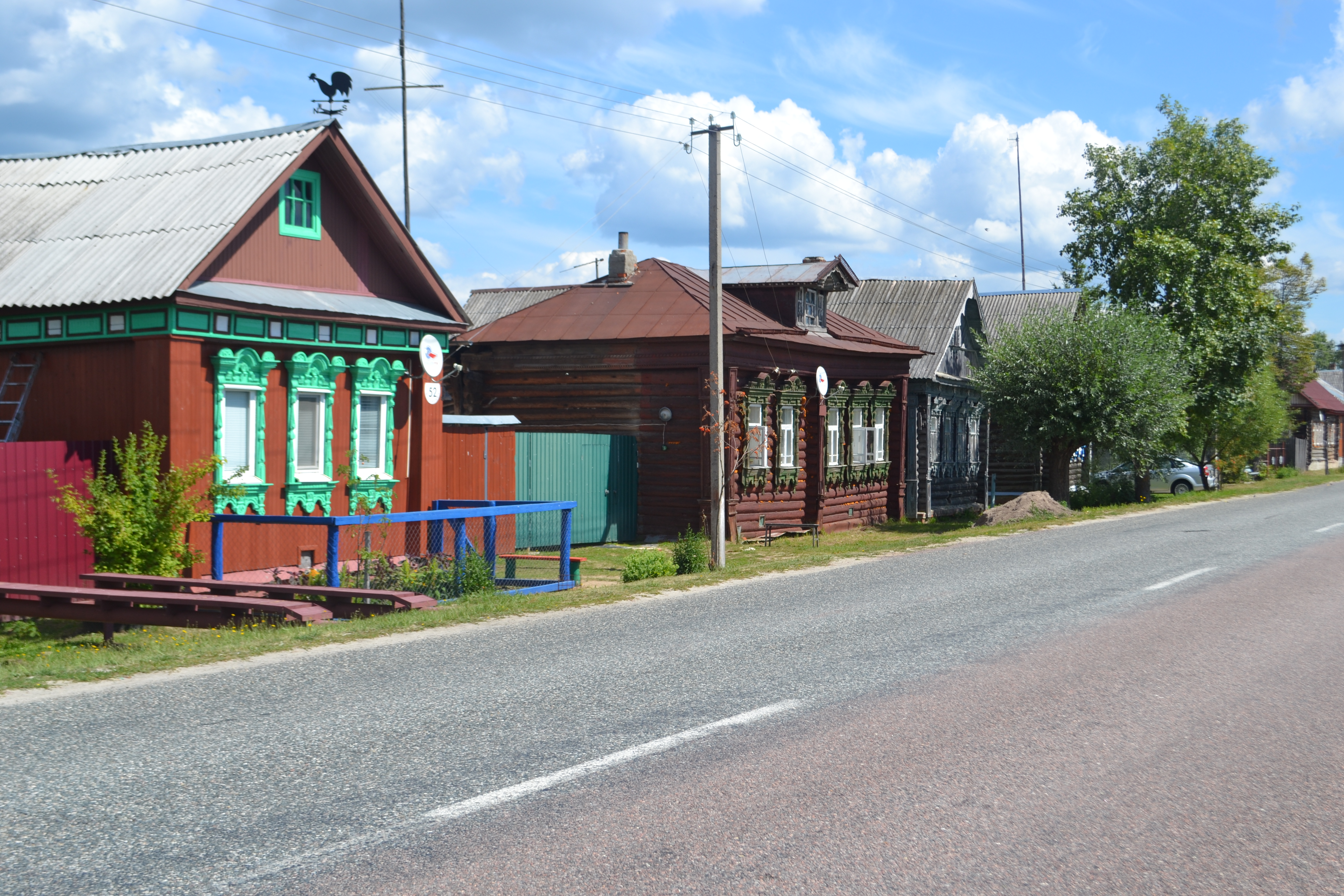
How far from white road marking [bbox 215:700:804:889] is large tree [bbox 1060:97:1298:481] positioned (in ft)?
109

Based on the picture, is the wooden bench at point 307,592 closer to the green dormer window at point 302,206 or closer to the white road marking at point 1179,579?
the green dormer window at point 302,206

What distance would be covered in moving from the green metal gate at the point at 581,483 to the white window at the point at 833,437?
5.87m

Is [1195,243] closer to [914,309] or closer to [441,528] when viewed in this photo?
[914,309]

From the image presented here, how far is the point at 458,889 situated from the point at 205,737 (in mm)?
2908

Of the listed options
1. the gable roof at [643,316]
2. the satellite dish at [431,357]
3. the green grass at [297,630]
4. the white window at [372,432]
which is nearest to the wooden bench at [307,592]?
the green grass at [297,630]

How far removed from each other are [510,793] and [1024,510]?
80.1ft

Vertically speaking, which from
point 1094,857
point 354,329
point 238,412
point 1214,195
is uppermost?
point 1214,195

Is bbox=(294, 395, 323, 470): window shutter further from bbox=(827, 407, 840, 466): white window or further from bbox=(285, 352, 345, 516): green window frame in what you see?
bbox=(827, 407, 840, 466): white window

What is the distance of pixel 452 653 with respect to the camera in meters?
9.39

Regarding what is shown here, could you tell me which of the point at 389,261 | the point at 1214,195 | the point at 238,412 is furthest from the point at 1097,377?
the point at 238,412

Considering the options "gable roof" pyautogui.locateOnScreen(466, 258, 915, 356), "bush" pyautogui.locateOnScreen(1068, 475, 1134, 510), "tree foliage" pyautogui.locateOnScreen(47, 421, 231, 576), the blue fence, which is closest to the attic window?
"gable roof" pyautogui.locateOnScreen(466, 258, 915, 356)

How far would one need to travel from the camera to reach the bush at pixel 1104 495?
3734 cm

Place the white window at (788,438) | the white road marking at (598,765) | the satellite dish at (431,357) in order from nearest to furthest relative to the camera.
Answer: the white road marking at (598,765) < the satellite dish at (431,357) < the white window at (788,438)

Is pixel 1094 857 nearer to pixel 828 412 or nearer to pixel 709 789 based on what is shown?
pixel 709 789
